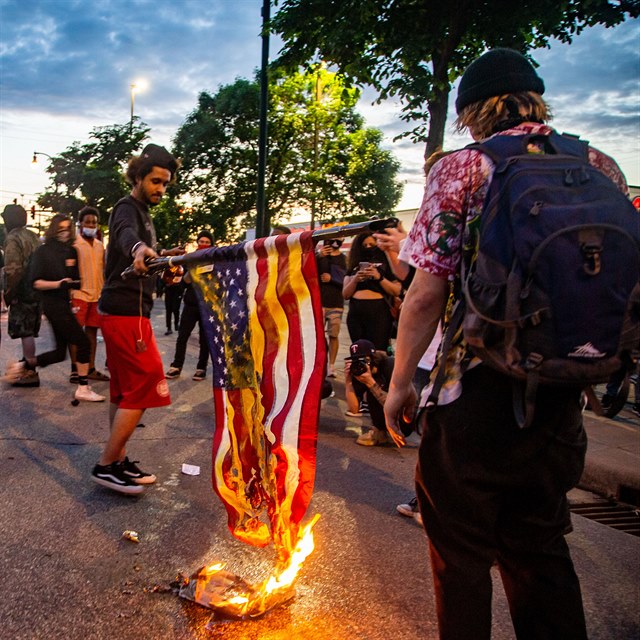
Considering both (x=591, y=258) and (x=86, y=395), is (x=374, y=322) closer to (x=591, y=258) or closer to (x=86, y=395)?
(x=86, y=395)

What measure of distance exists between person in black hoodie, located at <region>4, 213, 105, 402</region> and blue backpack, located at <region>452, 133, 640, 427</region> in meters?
5.91

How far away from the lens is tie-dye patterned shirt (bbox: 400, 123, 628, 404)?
1.76 meters

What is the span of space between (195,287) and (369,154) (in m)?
28.3

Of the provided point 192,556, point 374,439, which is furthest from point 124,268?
point 374,439

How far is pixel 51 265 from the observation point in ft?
22.6

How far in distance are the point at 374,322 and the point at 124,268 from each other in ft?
9.49

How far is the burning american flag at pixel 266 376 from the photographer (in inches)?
95.8

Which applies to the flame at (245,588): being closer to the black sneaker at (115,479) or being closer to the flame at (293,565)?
the flame at (293,565)

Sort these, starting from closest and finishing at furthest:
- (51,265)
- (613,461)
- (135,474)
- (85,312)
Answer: (135,474)
(613,461)
(51,265)
(85,312)

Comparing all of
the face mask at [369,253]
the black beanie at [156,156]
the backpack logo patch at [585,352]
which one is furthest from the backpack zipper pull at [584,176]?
the face mask at [369,253]

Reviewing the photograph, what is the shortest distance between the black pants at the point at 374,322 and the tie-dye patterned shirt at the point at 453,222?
4398 mm

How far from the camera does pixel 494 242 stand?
5.35 ft

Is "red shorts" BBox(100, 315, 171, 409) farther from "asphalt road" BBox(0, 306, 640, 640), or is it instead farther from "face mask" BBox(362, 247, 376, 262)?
"face mask" BBox(362, 247, 376, 262)

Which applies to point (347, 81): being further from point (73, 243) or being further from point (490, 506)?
point (490, 506)
